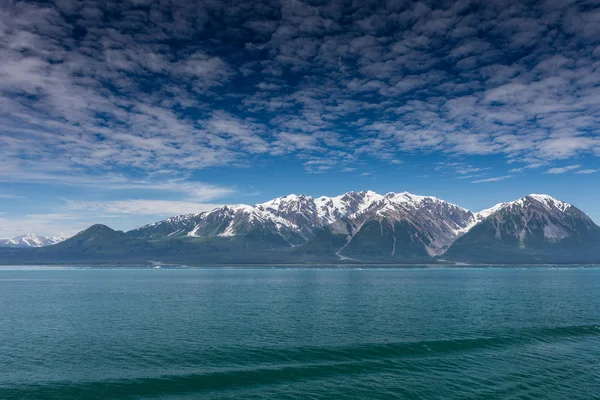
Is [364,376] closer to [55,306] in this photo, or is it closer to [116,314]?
[116,314]

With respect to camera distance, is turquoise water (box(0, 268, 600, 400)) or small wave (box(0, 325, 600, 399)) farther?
turquoise water (box(0, 268, 600, 400))

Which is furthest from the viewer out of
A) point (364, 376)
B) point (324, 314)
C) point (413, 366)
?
point (324, 314)

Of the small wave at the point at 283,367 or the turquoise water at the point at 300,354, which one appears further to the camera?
the turquoise water at the point at 300,354

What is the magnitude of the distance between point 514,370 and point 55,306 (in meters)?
134

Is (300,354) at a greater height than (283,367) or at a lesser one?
greater

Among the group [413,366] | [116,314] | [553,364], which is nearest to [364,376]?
[413,366]

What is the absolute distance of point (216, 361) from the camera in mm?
65125

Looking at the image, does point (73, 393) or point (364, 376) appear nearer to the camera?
point (73, 393)

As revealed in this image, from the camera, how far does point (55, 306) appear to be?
5271 inches

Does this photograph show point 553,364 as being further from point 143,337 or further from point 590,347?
point 143,337

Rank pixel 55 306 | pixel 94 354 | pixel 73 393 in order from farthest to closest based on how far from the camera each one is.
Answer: pixel 55 306
pixel 94 354
pixel 73 393

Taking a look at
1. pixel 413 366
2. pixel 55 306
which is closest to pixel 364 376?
pixel 413 366

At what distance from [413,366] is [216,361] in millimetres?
31148

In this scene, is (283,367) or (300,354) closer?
(283,367)
